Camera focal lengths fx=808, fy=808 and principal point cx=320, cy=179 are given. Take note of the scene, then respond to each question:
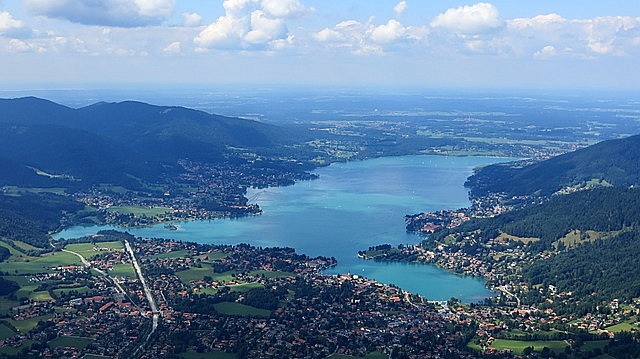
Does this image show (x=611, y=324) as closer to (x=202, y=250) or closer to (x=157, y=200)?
(x=202, y=250)

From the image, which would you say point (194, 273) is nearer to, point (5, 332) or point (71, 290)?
point (71, 290)

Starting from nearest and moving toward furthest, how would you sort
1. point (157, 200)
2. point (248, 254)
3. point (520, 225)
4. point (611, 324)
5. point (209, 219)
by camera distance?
1. point (611, 324)
2. point (248, 254)
3. point (520, 225)
4. point (209, 219)
5. point (157, 200)

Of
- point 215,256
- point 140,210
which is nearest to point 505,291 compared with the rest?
point 215,256

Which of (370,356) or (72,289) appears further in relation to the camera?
(72,289)

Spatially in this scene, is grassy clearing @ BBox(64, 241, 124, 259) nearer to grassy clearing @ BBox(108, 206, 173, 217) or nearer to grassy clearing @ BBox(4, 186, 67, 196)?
grassy clearing @ BBox(108, 206, 173, 217)

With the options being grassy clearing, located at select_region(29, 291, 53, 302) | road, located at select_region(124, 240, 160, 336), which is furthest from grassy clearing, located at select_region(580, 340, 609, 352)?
grassy clearing, located at select_region(29, 291, 53, 302)

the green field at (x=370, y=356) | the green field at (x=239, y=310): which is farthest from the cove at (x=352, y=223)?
the green field at (x=370, y=356)


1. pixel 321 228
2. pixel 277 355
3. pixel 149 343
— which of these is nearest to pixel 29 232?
pixel 321 228
